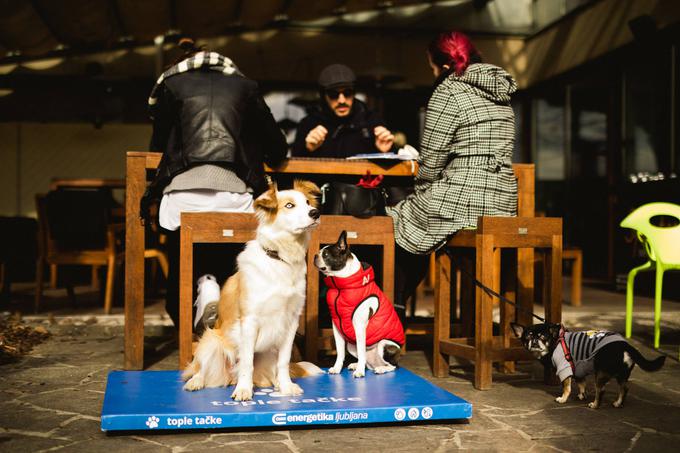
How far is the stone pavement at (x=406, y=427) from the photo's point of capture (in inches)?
108

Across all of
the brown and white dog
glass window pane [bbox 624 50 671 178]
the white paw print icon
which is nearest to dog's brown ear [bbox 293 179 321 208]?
the brown and white dog

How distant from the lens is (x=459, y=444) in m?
2.77

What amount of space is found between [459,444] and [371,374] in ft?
3.52

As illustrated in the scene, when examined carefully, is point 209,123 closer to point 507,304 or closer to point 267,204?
point 267,204

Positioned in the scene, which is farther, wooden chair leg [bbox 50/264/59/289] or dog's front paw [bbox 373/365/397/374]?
wooden chair leg [bbox 50/264/59/289]

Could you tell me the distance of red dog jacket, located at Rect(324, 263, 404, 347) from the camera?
380cm

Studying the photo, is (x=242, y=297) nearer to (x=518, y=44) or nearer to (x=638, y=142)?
(x=638, y=142)

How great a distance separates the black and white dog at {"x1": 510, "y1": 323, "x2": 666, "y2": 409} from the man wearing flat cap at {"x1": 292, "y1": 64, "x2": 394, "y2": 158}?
8.25 ft

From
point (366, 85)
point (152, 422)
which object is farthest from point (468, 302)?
point (366, 85)

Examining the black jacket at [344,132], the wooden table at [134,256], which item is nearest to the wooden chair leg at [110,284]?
the black jacket at [344,132]

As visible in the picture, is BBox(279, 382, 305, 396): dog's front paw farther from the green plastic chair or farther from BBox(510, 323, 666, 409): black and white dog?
the green plastic chair

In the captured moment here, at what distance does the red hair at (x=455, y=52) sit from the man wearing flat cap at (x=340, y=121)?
1.43m

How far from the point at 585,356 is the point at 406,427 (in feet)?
3.16

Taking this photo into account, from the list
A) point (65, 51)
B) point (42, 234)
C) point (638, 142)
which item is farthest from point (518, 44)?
point (42, 234)
